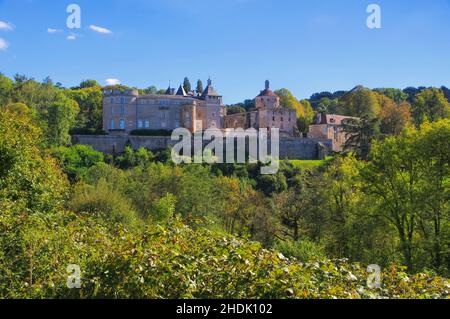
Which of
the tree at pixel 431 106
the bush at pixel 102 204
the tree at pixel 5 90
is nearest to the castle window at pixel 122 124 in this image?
the tree at pixel 5 90

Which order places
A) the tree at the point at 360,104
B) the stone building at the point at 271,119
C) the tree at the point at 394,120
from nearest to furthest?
the tree at the point at 394,120
the stone building at the point at 271,119
the tree at the point at 360,104

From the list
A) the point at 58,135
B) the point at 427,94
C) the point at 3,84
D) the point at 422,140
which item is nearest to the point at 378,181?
the point at 422,140

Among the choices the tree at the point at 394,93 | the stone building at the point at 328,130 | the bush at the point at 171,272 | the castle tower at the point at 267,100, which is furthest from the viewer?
the tree at the point at 394,93

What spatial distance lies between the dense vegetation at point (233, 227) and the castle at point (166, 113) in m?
12.8

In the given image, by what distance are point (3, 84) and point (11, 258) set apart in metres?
70.3

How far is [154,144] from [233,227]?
95.1 ft

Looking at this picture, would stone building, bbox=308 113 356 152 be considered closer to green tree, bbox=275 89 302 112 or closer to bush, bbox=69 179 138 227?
green tree, bbox=275 89 302 112

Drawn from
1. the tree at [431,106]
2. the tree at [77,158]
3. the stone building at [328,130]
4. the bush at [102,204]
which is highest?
the tree at [431,106]

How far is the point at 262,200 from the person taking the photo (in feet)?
107

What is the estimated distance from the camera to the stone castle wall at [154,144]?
5753 cm

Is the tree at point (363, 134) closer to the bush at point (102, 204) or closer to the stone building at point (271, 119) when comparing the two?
the stone building at point (271, 119)

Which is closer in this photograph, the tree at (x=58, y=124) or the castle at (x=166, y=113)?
the tree at (x=58, y=124)
